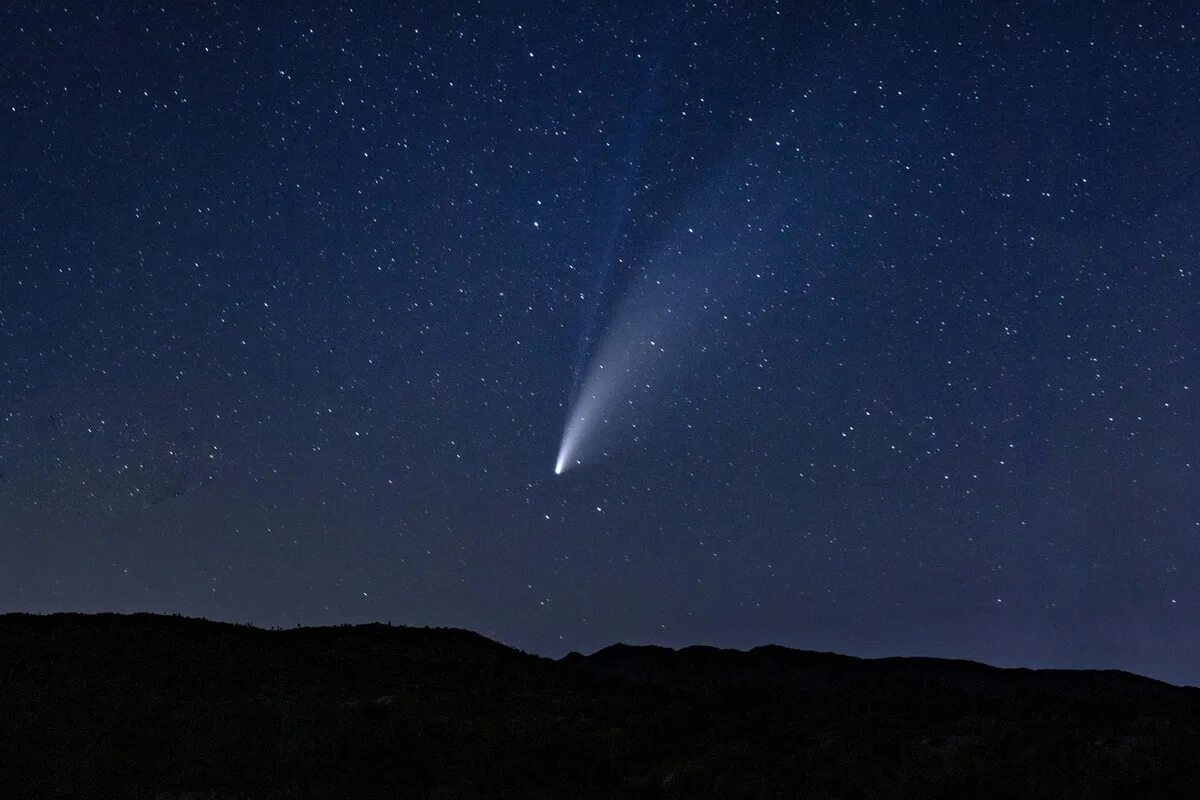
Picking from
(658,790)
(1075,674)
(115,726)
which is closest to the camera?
(658,790)

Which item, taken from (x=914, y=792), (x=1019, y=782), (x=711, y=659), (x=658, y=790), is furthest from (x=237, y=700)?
(x=711, y=659)

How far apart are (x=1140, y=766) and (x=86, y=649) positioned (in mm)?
23540

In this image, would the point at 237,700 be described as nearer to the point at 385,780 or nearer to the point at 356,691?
the point at 356,691

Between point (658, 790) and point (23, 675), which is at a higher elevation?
point (23, 675)

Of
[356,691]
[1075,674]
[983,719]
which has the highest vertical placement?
[1075,674]

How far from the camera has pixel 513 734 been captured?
18.0 meters

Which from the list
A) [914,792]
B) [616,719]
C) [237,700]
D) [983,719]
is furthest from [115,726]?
[983,719]

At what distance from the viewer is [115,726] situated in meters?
18.1

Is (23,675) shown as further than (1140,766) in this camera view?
Yes

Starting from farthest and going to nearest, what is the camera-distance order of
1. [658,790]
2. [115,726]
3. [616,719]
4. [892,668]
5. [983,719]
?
[892,668], [616,719], [115,726], [983,719], [658,790]

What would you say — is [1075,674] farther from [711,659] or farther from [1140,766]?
[1140,766]

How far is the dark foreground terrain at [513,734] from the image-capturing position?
13.7 metres

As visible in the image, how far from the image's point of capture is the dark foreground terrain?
13719 mm

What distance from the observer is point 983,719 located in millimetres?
15875
